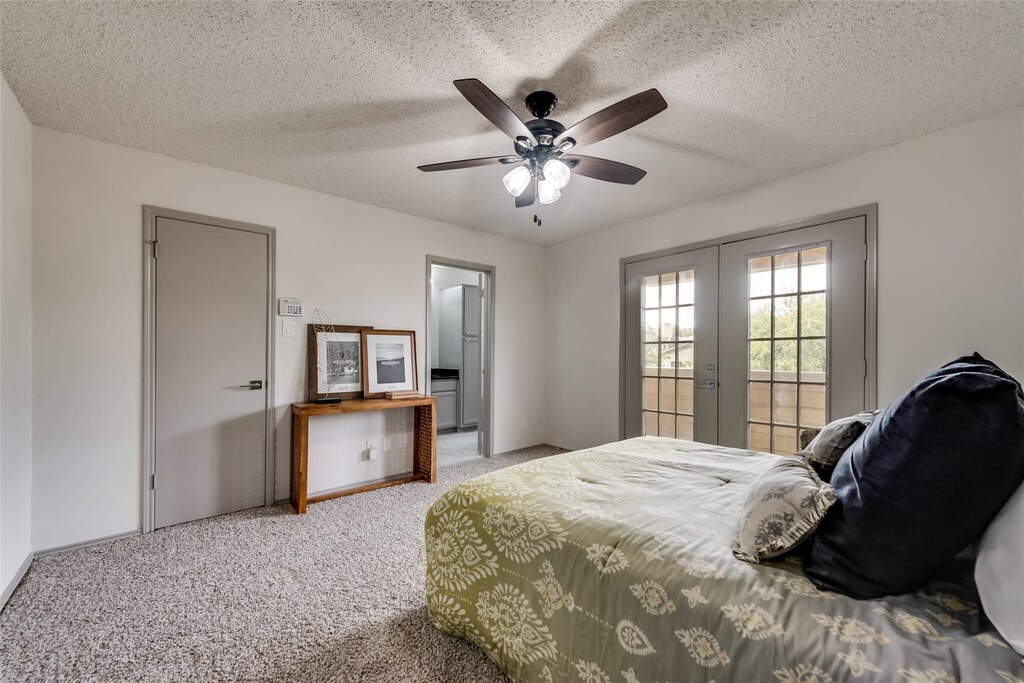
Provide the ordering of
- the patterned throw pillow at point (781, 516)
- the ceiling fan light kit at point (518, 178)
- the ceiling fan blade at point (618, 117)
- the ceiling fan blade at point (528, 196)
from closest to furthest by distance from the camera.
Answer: the patterned throw pillow at point (781, 516), the ceiling fan blade at point (618, 117), the ceiling fan light kit at point (518, 178), the ceiling fan blade at point (528, 196)

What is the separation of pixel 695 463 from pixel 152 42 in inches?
118

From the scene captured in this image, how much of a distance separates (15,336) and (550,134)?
2.87m

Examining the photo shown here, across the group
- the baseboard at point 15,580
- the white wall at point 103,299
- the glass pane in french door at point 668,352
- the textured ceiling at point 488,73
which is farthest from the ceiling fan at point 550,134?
the baseboard at point 15,580

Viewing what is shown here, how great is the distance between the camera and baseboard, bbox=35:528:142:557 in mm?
2389

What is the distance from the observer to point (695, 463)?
191cm

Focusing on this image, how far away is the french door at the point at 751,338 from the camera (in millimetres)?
2869

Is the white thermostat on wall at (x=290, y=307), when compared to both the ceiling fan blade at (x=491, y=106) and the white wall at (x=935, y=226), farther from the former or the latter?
the white wall at (x=935, y=226)

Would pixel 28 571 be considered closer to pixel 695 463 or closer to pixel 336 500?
pixel 336 500

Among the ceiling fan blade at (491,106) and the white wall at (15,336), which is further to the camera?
the white wall at (15,336)

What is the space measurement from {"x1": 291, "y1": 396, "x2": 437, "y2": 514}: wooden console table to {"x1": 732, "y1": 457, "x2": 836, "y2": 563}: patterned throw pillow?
2801 millimetres

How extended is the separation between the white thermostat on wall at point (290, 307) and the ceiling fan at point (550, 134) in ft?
5.53

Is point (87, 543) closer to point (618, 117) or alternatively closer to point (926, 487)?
point (618, 117)

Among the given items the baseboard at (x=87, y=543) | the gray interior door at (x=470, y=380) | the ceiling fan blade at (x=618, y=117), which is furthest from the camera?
the gray interior door at (x=470, y=380)

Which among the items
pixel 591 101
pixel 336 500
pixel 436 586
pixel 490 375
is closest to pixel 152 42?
pixel 591 101
